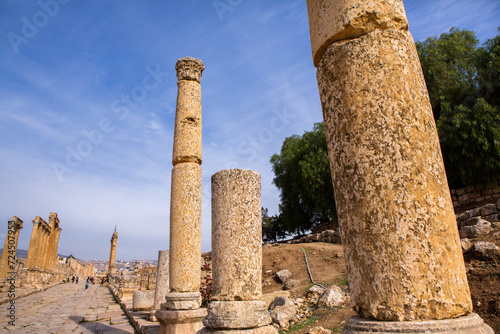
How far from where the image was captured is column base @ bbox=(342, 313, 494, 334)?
1.65 m

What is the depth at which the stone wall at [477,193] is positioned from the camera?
17875 millimetres

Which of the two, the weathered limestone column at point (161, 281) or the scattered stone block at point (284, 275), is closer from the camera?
the weathered limestone column at point (161, 281)

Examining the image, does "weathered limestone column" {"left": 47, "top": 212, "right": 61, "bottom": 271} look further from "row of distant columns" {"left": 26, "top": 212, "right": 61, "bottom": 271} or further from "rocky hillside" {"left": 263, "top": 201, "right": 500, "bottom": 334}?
"rocky hillside" {"left": 263, "top": 201, "right": 500, "bottom": 334}

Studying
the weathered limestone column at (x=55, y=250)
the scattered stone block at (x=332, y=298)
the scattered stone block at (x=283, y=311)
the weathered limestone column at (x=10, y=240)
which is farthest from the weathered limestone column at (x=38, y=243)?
the scattered stone block at (x=332, y=298)

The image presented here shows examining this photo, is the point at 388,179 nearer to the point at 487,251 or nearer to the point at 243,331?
the point at 243,331

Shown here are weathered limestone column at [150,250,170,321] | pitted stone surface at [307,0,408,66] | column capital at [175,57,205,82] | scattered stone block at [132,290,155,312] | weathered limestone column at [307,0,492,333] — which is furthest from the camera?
scattered stone block at [132,290,155,312]

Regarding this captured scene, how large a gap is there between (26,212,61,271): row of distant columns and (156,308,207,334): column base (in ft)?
94.9

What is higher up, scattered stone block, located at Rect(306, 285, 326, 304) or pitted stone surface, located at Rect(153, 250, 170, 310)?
pitted stone surface, located at Rect(153, 250, 170, 310)

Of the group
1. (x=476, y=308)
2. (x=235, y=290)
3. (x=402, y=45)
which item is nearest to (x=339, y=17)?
(x=402, y=45)

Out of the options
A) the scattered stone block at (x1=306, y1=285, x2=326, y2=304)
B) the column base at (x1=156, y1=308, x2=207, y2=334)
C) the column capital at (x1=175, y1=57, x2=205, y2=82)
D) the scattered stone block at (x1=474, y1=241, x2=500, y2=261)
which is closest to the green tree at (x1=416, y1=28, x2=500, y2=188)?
the scattered stone block at (x1=474, y1=241, x2=500, y2=261)

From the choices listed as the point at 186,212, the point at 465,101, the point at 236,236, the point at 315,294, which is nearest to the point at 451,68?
the point at 465,101

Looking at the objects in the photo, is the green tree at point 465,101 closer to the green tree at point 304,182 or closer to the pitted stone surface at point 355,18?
the green tree at point 304,182

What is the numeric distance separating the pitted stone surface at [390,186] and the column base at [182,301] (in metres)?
4.83

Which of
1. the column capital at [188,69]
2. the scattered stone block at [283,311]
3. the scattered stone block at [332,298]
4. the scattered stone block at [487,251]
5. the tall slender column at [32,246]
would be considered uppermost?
the column capital at [188,69]
